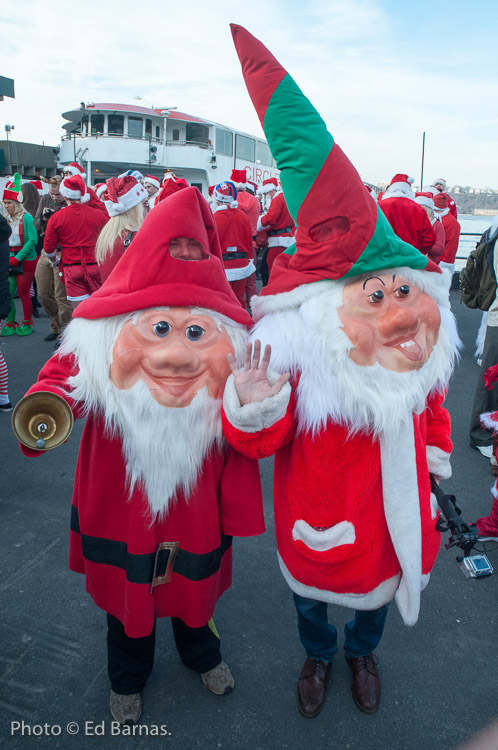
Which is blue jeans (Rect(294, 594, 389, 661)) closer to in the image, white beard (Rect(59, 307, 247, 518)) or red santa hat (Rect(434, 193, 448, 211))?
white beard (Rect(59, 307, 247, 518))

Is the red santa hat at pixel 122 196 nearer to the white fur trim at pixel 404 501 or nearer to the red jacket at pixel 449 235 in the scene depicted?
the white fur trim at pixel 404 501

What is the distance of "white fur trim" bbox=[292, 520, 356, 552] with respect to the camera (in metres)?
1.57

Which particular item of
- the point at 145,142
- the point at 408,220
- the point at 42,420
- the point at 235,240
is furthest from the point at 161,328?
the point at 145,142

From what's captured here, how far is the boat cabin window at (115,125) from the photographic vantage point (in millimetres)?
18000

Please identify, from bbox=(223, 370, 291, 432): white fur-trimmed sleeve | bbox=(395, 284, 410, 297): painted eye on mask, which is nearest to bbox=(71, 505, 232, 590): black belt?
bbox=(223, 370, 291, 432): white fur-trimmed sleeve

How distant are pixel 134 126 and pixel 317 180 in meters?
19.0

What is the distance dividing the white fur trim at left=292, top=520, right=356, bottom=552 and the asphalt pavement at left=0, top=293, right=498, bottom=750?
0.78m

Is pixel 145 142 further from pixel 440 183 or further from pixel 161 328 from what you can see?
pixel 161 328

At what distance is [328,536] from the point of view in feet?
5.16

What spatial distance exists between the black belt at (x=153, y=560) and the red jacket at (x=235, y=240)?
4340 mm

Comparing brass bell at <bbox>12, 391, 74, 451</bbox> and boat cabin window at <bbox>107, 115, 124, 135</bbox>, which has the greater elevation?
boat cabin window at <bbox>107, 115, 124, 135</bbox>

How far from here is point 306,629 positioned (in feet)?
6.19

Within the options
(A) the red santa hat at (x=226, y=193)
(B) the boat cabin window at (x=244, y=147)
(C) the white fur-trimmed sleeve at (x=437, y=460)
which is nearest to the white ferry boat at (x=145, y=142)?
(B) the boat cabin window at (x=244, y=147)


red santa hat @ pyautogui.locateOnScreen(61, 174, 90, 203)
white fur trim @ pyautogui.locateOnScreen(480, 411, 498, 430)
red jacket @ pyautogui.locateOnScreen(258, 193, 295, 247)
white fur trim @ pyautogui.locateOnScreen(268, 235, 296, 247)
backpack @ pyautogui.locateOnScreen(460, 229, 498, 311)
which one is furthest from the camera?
white fur trim @ pyautogui.locateOnScreen(268, 235, 296, 247)
